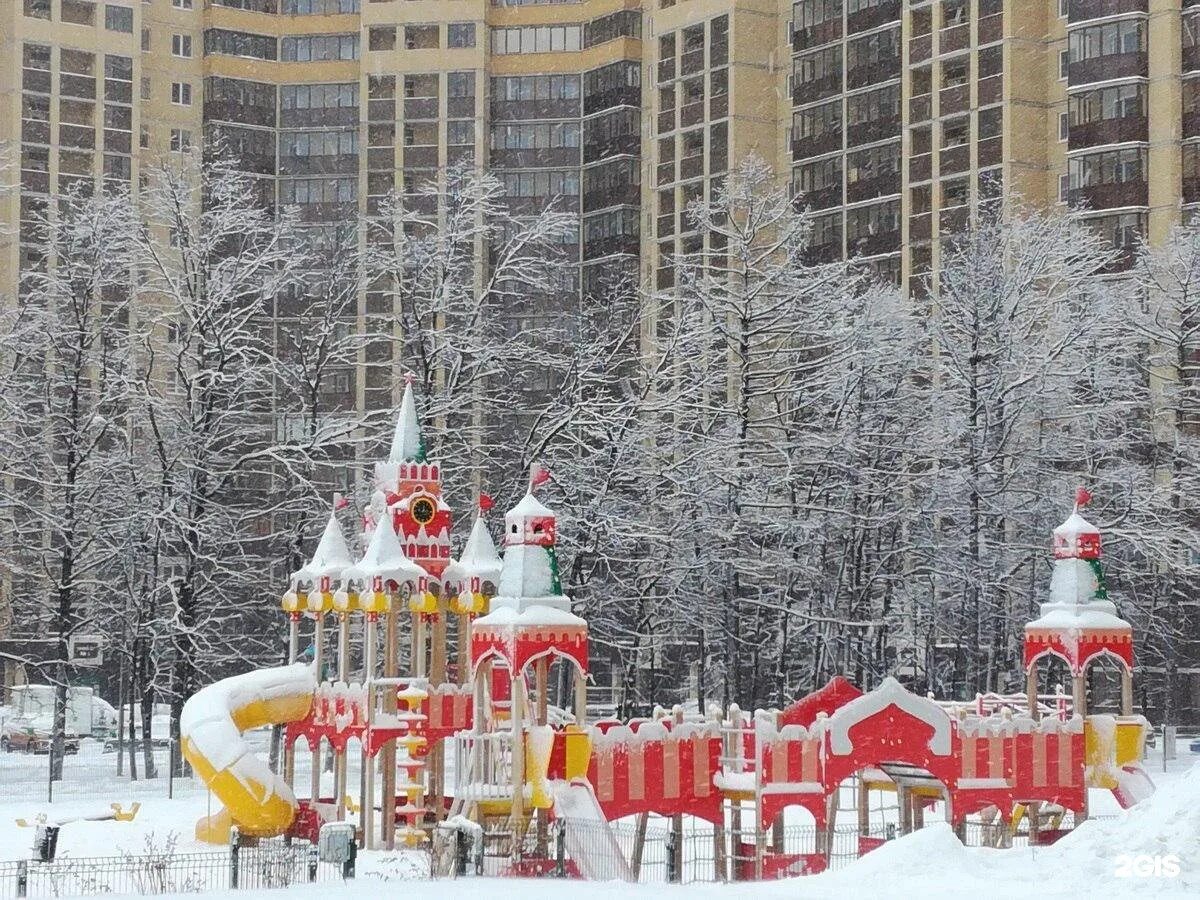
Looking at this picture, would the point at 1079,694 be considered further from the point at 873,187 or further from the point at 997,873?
the point at 873,187

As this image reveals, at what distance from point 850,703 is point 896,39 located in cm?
6043

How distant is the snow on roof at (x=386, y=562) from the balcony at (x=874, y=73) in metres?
59.9

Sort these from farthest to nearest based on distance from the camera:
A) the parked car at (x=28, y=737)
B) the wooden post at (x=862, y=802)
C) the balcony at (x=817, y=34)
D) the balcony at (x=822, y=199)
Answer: the balcony at (x=822, y=199)
the balcony at (x=817, y=34)
the parked car at (x=28, y=737)
the wooden post at (x=862, y=802)

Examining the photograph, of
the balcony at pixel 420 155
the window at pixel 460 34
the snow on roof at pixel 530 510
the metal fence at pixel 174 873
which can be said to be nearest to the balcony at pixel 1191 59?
the window at pixel 460 34

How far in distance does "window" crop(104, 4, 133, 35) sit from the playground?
67724 mm

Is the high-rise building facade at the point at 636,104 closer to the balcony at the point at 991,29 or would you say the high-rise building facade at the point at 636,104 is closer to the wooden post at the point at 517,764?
the balcony at the point at 991,29

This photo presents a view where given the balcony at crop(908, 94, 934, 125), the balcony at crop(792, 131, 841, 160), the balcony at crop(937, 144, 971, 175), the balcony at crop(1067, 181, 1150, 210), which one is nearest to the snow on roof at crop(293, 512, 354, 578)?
the balcony at crop(1067, 181, 1150, 210)

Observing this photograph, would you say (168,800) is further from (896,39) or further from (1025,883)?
(896,39)

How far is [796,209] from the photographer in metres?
89.4

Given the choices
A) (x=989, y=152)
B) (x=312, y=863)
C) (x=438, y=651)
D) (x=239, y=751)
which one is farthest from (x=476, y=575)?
(x=989, y=152)

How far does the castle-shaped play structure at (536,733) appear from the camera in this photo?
28297 millimetres

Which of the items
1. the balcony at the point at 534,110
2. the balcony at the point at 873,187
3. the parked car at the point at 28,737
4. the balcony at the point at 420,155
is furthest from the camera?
the balcony at the point at 534,110

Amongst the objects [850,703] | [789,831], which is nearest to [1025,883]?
[850,703]

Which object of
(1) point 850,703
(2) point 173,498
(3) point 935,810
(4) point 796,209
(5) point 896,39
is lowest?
(3) point 935,810
